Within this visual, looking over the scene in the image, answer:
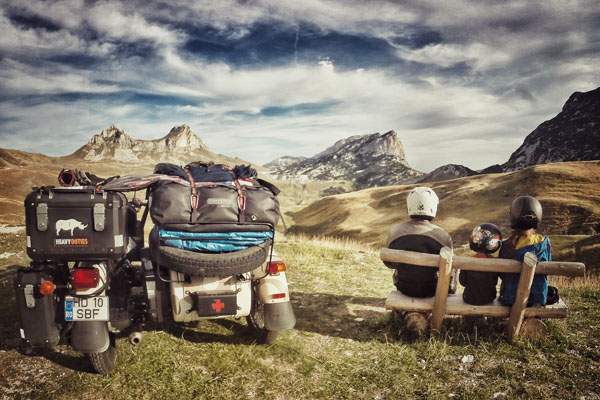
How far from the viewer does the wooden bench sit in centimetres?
478

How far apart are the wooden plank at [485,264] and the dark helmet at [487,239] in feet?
0.95

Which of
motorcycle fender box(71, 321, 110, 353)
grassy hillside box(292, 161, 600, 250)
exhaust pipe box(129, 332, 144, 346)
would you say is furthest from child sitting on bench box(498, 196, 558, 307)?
grassy hillside box(292, 161, 600, 250)

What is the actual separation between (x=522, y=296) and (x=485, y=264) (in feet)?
2.31

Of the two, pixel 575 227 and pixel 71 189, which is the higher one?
pixel 71 189

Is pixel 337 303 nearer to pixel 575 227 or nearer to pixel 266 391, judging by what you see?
pixel 266 391

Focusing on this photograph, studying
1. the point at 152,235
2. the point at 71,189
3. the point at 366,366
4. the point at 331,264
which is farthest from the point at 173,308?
the point at 331,264

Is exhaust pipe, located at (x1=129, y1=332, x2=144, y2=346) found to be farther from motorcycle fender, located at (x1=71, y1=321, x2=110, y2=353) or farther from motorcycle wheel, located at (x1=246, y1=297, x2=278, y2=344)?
motorcycle wheel, located at (x1=246, y1=297, x2=278, y2=344)

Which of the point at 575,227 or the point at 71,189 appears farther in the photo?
the point at 575,227

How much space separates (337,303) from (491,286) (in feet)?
10.0

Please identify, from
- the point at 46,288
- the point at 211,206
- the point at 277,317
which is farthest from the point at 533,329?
the point at 46,288

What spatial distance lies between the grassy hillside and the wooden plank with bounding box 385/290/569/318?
33.6 metres

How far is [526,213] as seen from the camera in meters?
4.90

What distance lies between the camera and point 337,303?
7098mm

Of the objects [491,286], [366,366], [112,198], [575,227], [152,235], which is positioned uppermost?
[112,198]
